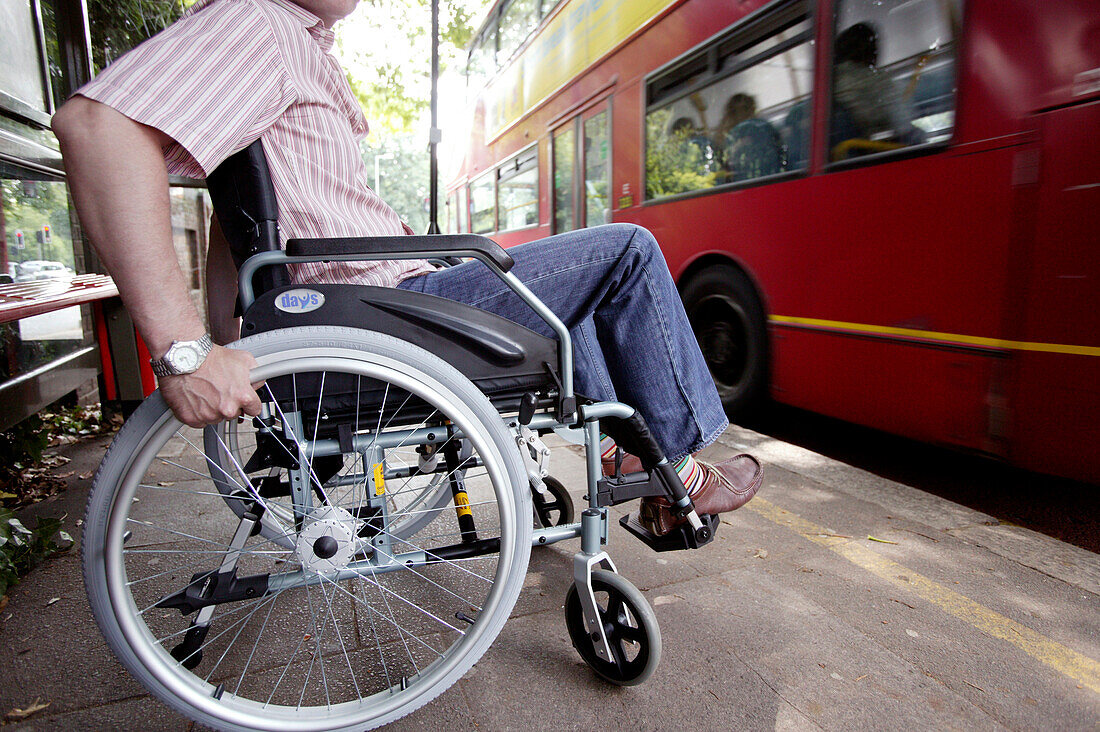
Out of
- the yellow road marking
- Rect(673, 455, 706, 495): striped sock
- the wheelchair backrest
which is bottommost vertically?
the yellow road marking

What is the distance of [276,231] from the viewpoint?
1354 millimetres

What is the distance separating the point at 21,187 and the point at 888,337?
4091 mm

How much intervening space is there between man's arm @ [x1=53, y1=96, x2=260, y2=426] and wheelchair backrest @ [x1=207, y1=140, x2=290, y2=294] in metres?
0.17

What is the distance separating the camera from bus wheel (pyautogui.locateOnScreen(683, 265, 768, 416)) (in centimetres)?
399

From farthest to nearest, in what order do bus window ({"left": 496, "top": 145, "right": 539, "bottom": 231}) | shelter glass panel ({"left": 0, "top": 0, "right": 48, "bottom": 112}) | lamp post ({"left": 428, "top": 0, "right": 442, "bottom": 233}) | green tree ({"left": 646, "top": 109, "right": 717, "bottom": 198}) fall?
1. bus window ({"left": 496, "top": 145, "right": 539, "bottom": 231})
2. lamp post ({"left": 428, "top": 0, "right": 442, "bottom": 233})
3. green tree ({"left": 646, "top": 109, "right": 717, "bottom": 198})
4. shelter glass panel ({"left": 0, "top": 0, "right": 48, "bottom": 112})

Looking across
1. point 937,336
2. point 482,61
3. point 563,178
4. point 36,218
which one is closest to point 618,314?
point 937,336

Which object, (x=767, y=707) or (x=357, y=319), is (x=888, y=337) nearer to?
(x=767, y=707)

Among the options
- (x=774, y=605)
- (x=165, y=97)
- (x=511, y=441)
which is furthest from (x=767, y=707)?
(x=165, y=97)

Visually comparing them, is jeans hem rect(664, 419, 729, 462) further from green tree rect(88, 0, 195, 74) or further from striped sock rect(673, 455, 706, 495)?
green tree rect(88, 0, 195, 74)

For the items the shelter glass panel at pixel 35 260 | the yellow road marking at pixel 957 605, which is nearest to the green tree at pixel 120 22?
the shelter glass panel at pixel 35 260

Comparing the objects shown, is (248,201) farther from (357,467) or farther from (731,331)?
(731,331)

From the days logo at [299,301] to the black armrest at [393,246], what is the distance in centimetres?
8

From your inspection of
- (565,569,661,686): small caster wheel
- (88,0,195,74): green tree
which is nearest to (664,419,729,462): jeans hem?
(565,569,661,686): small caster wheel

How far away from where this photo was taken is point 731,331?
4.25 m
